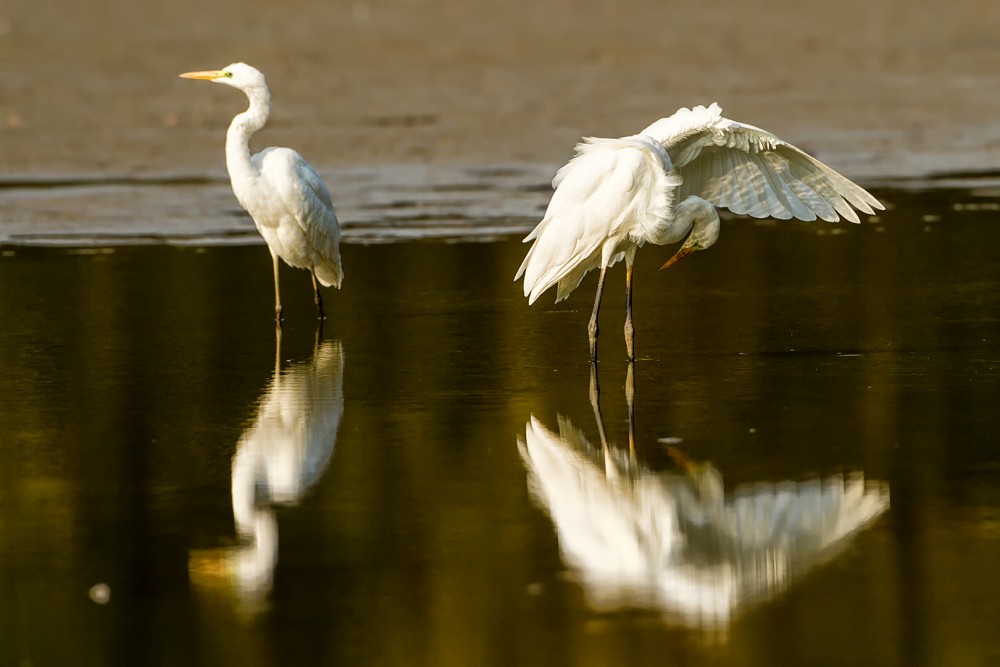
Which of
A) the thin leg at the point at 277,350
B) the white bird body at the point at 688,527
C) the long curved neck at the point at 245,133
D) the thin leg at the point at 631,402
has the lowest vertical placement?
the white bird body at the point at 688,527

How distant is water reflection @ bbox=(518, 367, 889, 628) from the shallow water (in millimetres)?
17

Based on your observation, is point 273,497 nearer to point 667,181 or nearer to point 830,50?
point 667,181

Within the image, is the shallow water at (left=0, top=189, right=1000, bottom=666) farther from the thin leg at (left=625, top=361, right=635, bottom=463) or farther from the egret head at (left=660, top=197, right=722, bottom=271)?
the egret head at (left=660, top=197, right=722, bottom=271)

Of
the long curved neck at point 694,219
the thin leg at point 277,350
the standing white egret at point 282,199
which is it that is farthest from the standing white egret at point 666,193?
the standing white egret at point 282,199

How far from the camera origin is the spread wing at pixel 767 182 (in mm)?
Answer: 10250

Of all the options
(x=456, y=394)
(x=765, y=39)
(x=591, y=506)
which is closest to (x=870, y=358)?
(x=456, y=394)

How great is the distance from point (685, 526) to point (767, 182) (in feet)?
14.6

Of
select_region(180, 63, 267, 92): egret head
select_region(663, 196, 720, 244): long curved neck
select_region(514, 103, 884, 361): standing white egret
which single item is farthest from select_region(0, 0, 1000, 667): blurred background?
select_region(180, 63, 267, 92): egret head

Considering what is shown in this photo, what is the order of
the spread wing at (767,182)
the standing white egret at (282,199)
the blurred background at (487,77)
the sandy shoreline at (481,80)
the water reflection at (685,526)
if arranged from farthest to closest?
1. the blurred background at (487,77)
2. the sandy shoreline at (481,80)
3. the standing white egret at (282,199)
4. the spread wing at (767,182)
5. the water reflection at (685,526)

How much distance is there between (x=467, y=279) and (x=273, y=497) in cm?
577

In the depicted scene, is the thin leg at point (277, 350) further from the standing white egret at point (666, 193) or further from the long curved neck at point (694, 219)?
the long curved neck at point (694, 219)

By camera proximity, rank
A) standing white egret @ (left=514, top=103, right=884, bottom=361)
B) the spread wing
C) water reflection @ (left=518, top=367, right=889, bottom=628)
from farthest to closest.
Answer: the spread wing, standing white egret @ (left=514, top=103, right=884, bottom=361), water reflection @ (left=518, top=367, right=889, bottom=628)

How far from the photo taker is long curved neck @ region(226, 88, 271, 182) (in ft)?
A: 38.8

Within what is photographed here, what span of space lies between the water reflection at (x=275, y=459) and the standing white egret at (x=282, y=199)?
1819 millimetres
